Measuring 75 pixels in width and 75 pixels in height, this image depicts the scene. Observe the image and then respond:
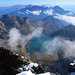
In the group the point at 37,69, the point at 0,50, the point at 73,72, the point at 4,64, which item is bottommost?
the point at 73,72

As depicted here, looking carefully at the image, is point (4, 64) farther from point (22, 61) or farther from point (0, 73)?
point (22, 61)

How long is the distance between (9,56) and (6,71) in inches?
181

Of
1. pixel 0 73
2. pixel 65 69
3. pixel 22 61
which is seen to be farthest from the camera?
pixel 65 69

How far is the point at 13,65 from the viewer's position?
2525cm

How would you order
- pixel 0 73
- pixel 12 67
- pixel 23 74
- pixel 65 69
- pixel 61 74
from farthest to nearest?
pixel 65 69, pixel 61 74, pixel 12 67, pixel 0 73, pixel 23 74

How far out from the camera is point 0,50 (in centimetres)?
2705

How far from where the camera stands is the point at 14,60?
1041 inches

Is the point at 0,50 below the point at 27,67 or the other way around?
the other way around

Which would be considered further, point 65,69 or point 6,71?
point 65,69

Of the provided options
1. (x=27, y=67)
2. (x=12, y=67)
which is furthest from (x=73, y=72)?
(x=12, y=67)

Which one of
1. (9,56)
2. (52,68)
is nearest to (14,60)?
(9,56)

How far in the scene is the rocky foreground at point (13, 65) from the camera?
2389 cm

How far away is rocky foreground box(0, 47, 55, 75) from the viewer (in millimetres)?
23891

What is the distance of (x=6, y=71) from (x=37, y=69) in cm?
865
